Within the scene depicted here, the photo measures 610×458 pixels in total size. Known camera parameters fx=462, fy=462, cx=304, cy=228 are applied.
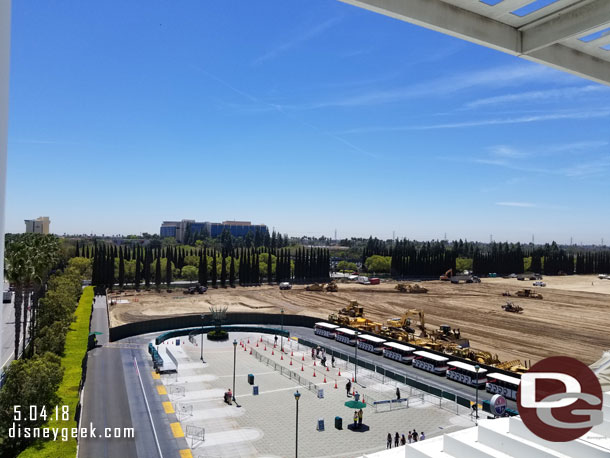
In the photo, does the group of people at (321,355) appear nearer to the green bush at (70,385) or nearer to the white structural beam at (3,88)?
the green bush at (70,385)

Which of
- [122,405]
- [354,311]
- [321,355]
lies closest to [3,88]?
[122,405]

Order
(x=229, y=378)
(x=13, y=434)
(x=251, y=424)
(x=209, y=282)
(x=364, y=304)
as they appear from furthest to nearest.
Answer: (x=209, y=282)
(x=364, y=304)
(x=229, y=378)
(x=251, y=424)
(x=13, y=434)

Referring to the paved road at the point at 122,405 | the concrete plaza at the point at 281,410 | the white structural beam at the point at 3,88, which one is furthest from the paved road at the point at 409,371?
the white structural beam at the point at 3,88

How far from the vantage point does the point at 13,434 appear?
67.2 ft

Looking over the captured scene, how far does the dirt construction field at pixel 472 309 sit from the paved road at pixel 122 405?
762 inches

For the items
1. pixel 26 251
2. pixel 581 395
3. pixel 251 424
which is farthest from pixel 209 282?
pixel 581 395

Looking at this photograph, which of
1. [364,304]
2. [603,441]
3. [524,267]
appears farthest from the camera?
[524,267]

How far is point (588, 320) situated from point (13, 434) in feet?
253

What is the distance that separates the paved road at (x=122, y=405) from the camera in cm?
2548

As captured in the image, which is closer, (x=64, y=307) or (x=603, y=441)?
(x=603, y=441)

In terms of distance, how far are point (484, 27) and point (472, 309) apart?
270ft

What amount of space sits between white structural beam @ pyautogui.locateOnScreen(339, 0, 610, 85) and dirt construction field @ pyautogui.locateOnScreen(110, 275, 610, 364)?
4667cm

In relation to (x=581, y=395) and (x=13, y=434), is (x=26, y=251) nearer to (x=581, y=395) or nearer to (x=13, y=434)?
(x=13, y=434)

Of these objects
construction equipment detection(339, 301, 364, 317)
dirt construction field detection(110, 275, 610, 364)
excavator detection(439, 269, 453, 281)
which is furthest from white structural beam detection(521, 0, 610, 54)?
excavator detection(439, 269, 453, 281)
